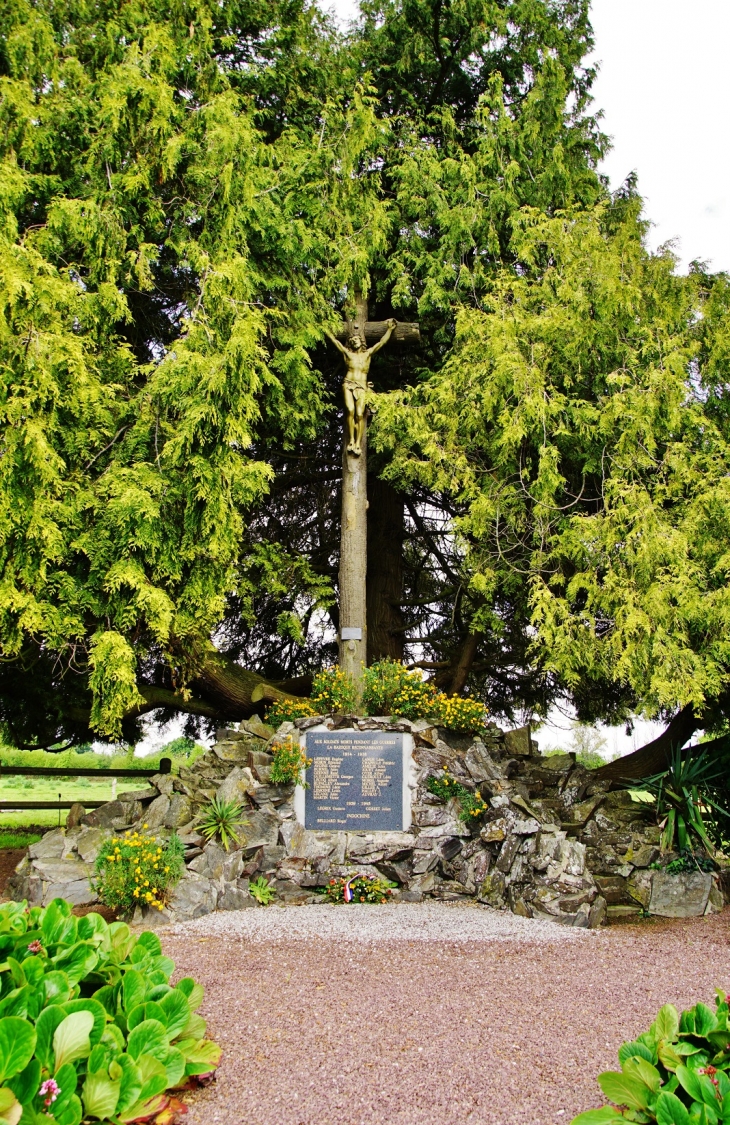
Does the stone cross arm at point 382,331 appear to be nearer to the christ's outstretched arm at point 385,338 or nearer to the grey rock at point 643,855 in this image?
the christ's outstretched arm at point 385,338

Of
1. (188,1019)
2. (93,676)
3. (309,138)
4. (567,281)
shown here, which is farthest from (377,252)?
(188,1019)

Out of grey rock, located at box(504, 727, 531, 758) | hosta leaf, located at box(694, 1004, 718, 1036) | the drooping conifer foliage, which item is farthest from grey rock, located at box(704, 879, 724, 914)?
hosta leaf, located at box(694, 1004, 718, 1036)

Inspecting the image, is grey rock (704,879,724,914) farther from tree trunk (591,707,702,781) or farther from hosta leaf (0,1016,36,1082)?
hosta leaf (0,1016,36,1082)

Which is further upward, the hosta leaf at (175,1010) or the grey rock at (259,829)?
the hosta leaf at (175,1010)

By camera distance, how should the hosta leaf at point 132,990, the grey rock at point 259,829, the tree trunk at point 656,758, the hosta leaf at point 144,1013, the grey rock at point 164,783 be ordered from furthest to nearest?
the tree trunk at point 656,758
the grey rock at point 164,783
the grey rock at point 259,829
the hosta leaf at point 132,990
the hosta leaf at point 144,1013

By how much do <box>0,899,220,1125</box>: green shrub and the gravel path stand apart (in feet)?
1.25

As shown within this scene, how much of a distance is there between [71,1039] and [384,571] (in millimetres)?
8845

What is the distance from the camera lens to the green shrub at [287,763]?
789 centimetres

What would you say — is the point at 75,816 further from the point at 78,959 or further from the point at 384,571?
the point at 384,571

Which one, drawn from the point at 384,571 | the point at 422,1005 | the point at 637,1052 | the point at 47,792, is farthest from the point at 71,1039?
the point at 47,792

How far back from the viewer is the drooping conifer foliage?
284 inches

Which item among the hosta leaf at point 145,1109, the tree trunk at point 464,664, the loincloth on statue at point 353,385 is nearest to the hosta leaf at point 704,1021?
the hosta leaf at point 145,1109

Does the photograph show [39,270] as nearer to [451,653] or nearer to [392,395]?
[392,395]

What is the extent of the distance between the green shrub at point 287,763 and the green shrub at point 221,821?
0.50 metres
